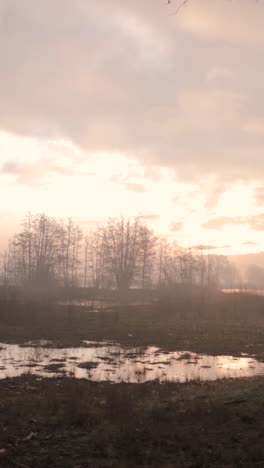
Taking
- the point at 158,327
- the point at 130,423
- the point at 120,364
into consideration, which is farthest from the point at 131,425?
the point at 158,327

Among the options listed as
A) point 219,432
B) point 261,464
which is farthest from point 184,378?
point 261,464

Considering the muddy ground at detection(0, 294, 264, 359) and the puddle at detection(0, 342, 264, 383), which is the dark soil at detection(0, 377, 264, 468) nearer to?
the puddle at detection(0, 342, 264, 383)

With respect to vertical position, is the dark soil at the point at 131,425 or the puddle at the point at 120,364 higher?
the dark soil at the point at 131,425

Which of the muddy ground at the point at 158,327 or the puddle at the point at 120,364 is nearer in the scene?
the puddle at the point at 120,364

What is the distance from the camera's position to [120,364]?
19.3m

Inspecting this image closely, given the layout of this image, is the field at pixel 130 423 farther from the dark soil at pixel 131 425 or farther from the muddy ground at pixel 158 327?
the muddy ground at pixel 158 327

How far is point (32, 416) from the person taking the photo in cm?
1097

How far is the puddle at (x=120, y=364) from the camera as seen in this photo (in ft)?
56.2

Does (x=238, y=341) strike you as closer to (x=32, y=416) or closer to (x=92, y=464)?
(x=32, y=416)

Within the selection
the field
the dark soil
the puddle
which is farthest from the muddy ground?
the dark soil

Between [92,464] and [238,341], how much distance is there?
67.6ft

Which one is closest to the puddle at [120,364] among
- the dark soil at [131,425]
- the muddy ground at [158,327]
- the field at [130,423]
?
the field at [130,423]

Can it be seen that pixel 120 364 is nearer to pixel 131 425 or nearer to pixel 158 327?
pixel 131 425

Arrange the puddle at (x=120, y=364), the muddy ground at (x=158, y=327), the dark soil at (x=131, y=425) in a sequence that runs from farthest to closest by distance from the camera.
Answer: the muddy ground at (x=158, y=327), the puddle at (x=120, y=364), the dark soil at (x=131, y=425)
